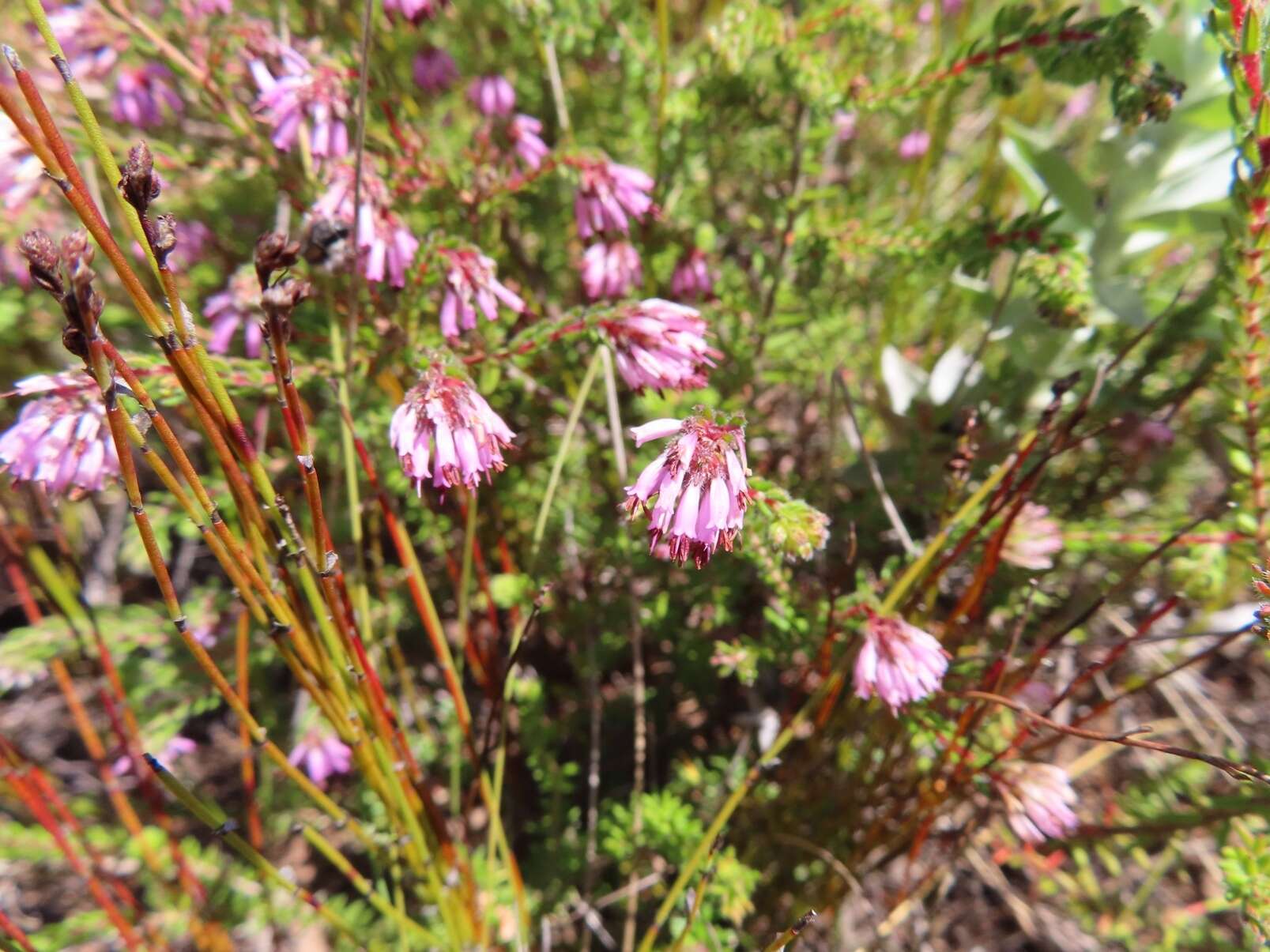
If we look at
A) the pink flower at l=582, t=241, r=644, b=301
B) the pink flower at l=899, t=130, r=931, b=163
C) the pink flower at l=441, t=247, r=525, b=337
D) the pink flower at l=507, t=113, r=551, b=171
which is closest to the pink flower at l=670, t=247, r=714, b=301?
the pink flower at l=582, t=241, r=644, b=301

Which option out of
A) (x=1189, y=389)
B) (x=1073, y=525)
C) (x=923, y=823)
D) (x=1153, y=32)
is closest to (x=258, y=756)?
(x=923, y=823)

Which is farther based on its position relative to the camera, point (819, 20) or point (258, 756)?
point (258, 756)

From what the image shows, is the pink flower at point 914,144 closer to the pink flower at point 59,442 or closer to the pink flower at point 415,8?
the pink flower at point 415,8

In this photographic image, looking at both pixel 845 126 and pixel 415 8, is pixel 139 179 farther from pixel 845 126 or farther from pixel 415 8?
pixel 845 126

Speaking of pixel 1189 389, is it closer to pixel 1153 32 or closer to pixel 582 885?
pixel 1153 32

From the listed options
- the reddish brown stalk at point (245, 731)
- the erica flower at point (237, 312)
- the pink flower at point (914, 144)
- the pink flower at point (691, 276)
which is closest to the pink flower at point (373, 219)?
the erica flower at point (237, 312)

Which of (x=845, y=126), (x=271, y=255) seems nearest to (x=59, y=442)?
(x=271, y=255)
